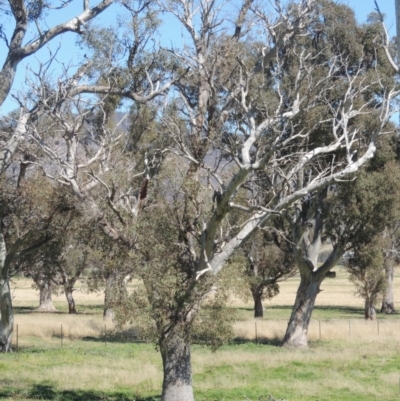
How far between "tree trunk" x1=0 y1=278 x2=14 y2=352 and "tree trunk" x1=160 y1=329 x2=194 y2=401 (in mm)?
12976

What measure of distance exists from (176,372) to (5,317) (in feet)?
44.6

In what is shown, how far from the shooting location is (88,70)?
22.1m

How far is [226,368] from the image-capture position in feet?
79.8

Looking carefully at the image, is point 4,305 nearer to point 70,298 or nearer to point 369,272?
point 369,272

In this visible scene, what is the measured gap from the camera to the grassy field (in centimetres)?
2005

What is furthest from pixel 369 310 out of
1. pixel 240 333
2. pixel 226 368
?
pixel 226 368

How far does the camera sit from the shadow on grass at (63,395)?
19.4 m

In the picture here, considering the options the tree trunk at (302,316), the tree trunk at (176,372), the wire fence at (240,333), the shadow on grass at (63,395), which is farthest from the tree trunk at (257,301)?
the tree trunk at (176,372)

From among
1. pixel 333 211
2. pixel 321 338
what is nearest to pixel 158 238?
pixel 333 211

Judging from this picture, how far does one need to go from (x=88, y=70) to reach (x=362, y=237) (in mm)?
13465

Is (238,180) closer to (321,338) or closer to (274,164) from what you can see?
(274,164)

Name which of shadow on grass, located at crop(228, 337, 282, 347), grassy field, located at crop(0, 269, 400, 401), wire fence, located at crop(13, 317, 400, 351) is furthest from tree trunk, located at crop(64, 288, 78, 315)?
shadow on grass, located at crop(228, 337, 282, 347)

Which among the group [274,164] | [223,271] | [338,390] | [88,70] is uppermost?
[88,70]

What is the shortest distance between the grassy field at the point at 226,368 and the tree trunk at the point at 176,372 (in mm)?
1425
